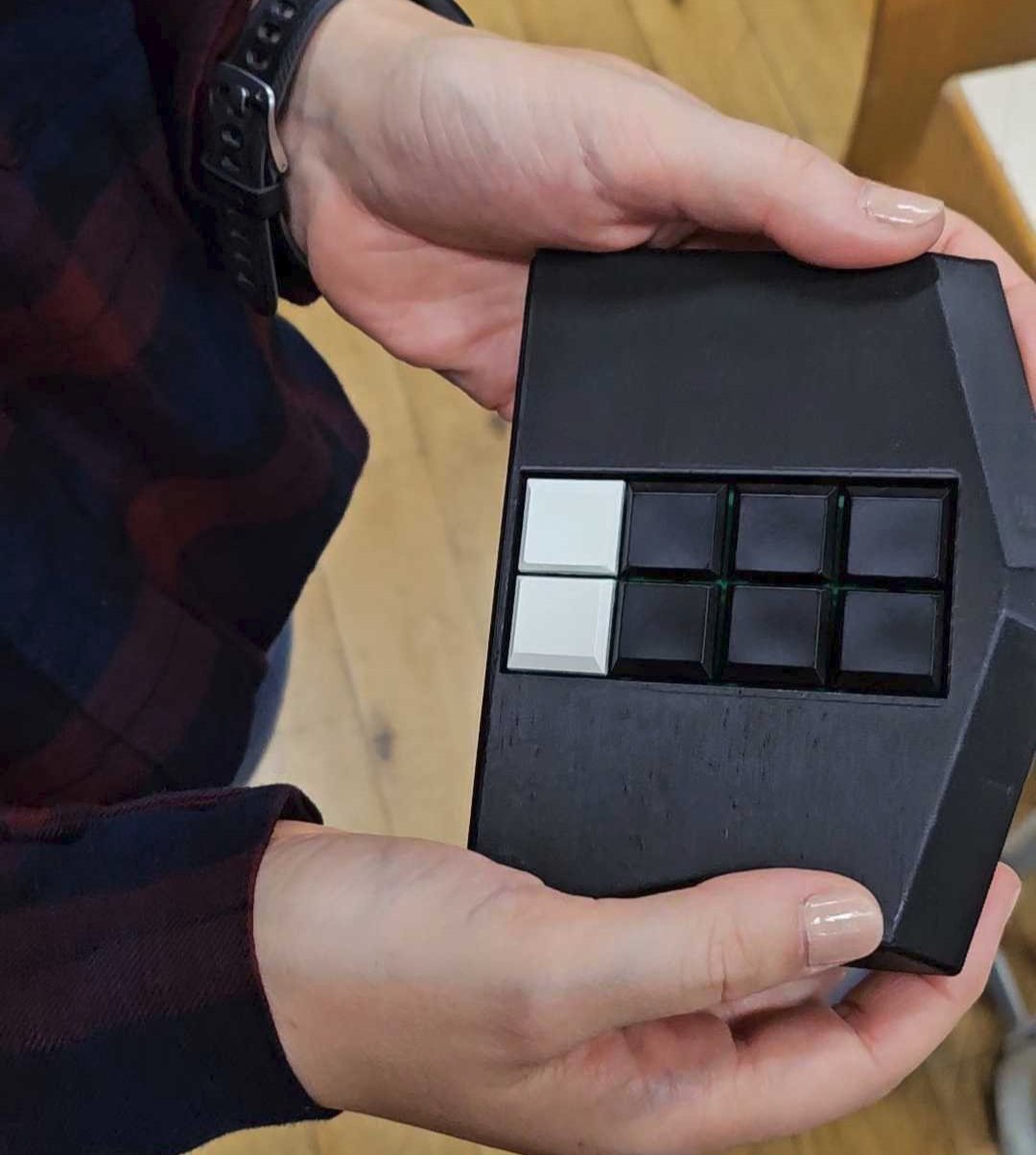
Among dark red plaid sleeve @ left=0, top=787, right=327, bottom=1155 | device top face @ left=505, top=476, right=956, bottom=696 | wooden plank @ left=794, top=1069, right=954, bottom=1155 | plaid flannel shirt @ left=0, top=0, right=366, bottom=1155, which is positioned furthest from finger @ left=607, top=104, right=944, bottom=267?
wooden plank @ left=794, top=1069, right=954, bottom=1155

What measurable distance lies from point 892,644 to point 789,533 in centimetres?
6

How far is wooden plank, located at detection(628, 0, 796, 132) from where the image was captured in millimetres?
1275

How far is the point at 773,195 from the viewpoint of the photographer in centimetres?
51

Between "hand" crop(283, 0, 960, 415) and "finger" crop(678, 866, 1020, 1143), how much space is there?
0.29 meters

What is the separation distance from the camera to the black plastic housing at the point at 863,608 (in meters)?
0.44

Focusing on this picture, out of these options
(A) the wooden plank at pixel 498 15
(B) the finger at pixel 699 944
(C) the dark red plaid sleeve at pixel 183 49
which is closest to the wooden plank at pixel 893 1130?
(B) the finger at pixel 699 944

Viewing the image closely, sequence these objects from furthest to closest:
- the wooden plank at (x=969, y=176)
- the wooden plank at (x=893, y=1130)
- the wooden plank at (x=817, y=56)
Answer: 1. the wooden plank at (x=817, y=56)
2. the wooden plank at (x=893, y=1130)
3. the wooden plank at (x=969, y=176)

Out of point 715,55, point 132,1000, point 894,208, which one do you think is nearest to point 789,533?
point 894,208

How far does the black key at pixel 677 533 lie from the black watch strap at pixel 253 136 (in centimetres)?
26

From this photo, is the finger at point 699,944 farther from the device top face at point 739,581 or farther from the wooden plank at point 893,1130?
the wooden plank at point 893,1130

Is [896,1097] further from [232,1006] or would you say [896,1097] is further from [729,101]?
[729,101]

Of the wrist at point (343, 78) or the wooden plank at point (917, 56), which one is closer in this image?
the wrist at point (343, 78)

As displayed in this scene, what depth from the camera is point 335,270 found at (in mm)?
642

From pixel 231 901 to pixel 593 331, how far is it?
274 mm
